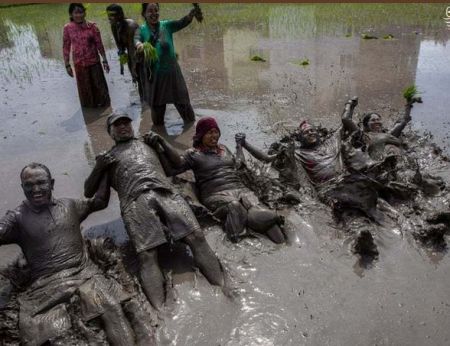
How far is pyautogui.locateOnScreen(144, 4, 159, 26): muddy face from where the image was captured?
20.5ft

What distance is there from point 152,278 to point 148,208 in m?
0.63

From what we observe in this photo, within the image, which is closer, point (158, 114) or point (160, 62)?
point (160, 62)

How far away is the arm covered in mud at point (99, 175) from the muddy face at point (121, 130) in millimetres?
255

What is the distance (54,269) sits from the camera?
3562mm

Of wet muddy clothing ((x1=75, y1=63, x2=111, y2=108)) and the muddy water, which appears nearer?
the muddy water

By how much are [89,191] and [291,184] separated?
2.17m

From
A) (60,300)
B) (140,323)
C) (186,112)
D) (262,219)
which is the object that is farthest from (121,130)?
(186,112)

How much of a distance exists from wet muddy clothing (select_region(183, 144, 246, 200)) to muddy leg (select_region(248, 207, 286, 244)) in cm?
53

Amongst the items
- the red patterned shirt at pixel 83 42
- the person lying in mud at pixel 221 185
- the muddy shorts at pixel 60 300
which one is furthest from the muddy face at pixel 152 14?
the muddy shorts at pixel 60 300

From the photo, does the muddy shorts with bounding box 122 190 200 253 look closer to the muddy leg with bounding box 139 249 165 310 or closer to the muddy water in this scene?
the muddy leg with bounding box 139 249 165 310

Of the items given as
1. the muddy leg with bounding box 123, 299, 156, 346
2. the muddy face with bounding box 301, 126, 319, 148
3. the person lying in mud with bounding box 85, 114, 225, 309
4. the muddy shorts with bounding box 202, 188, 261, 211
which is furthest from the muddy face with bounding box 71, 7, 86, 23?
the muddy leg with bounding box 123, 299, 156, 346

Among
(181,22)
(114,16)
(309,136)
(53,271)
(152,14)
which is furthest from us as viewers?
(114,16)

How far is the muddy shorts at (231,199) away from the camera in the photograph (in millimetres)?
4410

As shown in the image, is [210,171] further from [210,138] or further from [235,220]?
[235,220]
